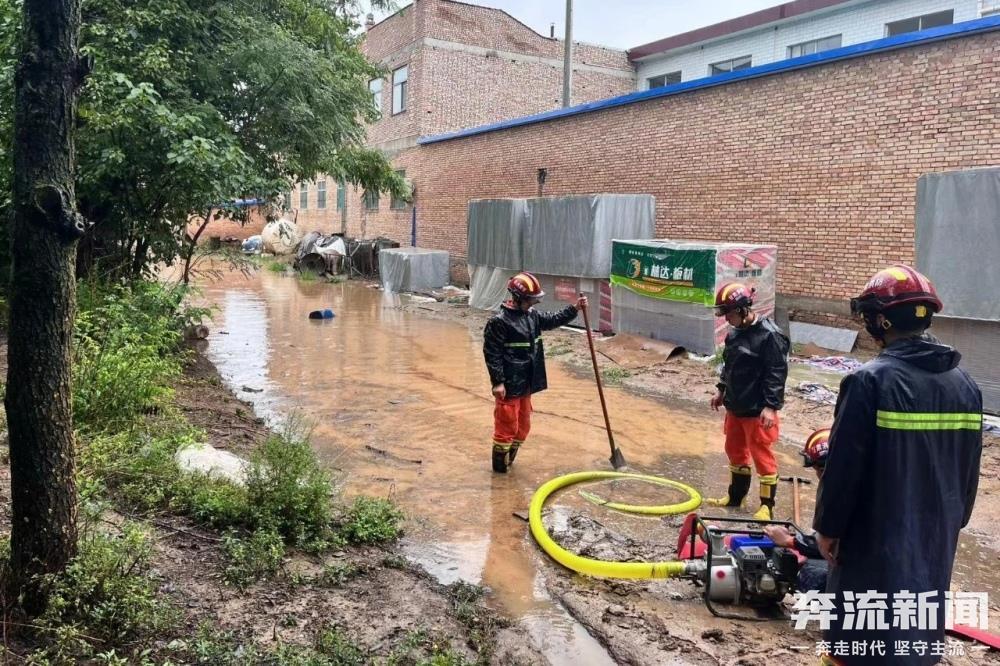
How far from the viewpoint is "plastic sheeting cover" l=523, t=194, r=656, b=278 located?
1402 cm

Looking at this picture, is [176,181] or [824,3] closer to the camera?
[176,181]

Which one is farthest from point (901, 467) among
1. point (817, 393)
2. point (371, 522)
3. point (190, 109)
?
point (190, 109)

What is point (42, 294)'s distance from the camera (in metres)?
2.87

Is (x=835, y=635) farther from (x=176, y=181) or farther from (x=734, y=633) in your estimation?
(x=176, y=181)

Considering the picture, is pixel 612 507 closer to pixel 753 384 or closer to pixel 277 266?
pixel 753 384

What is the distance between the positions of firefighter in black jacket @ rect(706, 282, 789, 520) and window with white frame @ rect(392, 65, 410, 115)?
23.6m

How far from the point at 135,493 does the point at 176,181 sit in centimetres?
529

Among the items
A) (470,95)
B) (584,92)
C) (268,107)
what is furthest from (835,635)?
(584,92)

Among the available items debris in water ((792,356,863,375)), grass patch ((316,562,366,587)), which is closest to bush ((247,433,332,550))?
grass patch ((316,562,366,587))

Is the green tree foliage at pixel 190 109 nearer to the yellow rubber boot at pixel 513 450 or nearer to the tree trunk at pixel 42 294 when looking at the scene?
the yellow rubber boot at pixel 513 450

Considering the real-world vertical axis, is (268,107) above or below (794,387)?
above

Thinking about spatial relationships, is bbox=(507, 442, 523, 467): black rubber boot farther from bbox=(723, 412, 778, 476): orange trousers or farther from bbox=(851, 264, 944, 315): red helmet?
bbox=(851, 264, 944, 315): red helmet

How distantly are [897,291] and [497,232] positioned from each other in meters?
Result: 14.7

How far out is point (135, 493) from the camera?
452 cm
